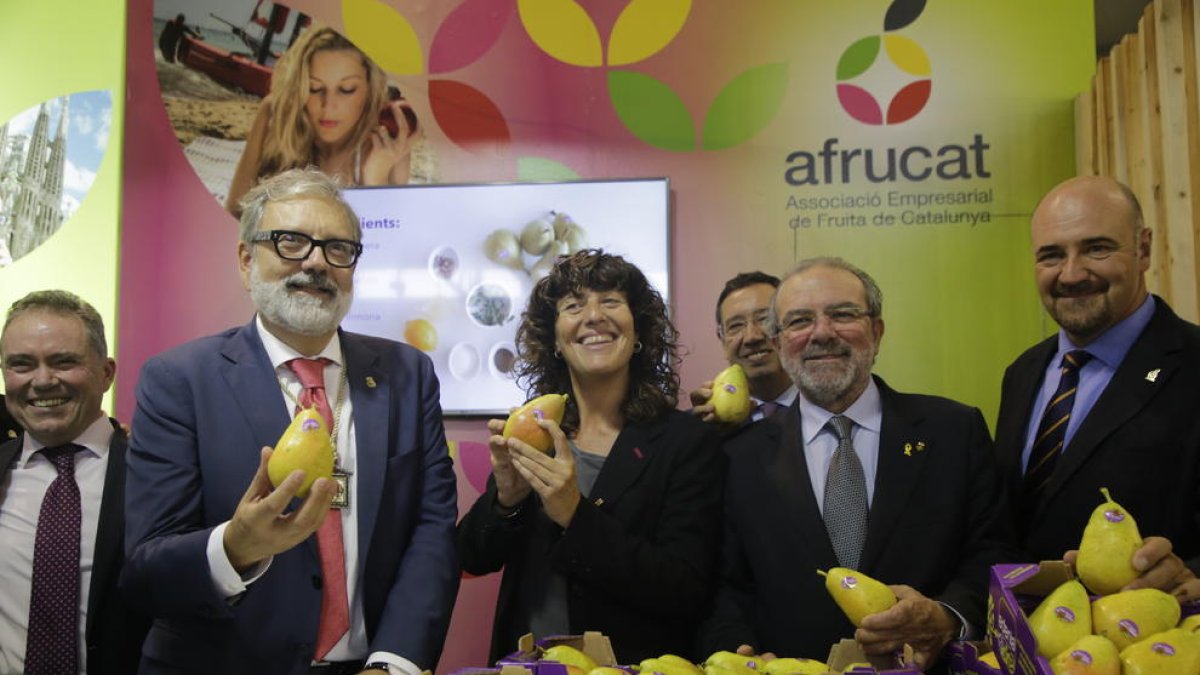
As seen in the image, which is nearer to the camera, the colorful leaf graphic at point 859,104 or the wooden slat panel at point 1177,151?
the wooden slat panel at point 1177,151

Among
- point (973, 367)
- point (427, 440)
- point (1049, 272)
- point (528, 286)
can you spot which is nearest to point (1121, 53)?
point (973, 367)

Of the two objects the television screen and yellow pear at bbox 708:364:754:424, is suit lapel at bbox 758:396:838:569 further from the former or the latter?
the television screen

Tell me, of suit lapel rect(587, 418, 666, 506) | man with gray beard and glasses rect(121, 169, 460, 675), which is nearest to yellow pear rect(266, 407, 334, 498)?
man with gray beard and glasses rect(121, 169, 460, 675)

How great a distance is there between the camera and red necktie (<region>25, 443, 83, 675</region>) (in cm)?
253

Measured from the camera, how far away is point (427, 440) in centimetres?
242

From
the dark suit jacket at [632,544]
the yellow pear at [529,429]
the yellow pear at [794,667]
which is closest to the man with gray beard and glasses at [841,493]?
the dark suit jacket at [632,544]

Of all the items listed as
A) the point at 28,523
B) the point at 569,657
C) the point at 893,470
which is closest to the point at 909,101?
the point at 893,470

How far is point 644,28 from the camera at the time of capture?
4.61 meters

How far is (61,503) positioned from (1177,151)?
387cm

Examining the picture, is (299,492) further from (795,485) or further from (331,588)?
(795,485)

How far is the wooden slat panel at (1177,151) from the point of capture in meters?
3.55

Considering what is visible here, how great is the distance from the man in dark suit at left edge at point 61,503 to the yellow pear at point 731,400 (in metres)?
1.68

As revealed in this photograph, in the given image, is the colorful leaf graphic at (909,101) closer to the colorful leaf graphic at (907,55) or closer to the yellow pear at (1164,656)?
the colorful leaf graphic at (907,55)

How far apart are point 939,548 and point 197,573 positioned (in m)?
1.66
